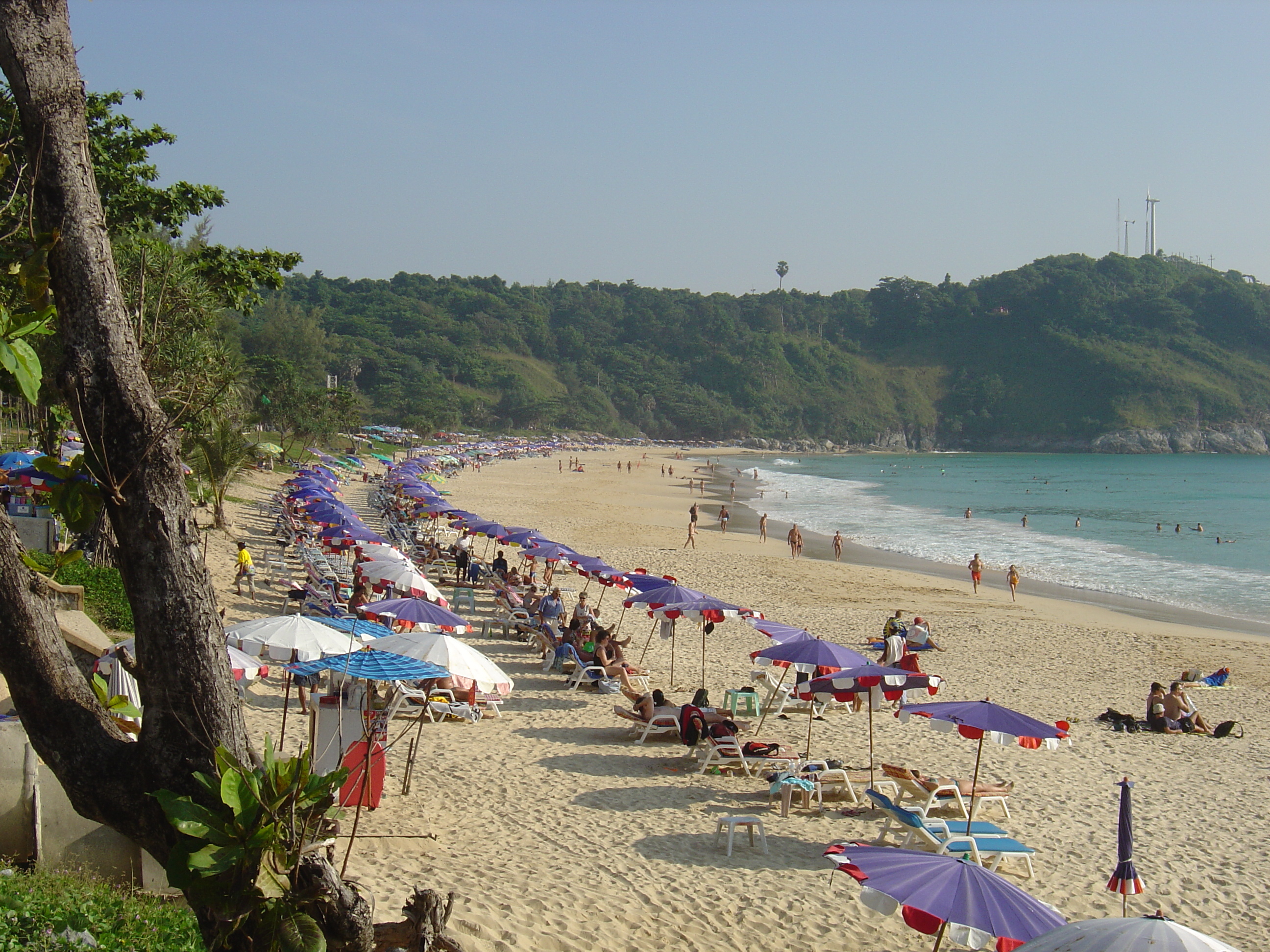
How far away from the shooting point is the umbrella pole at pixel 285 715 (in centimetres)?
547

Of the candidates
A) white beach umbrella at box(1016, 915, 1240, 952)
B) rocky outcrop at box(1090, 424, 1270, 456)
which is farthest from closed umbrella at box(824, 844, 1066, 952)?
rocky outcrop at box(1090, 424, 1270, 456)

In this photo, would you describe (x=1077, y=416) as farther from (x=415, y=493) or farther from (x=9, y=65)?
(x=9, y=65)

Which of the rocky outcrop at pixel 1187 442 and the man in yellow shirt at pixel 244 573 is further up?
the rocky outcrop at pixel 1187 442

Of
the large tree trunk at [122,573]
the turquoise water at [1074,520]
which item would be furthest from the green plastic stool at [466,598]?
the turquoise water at [1074,520]

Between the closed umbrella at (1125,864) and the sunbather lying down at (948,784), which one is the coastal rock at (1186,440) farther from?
the closed umbrella at (1125,864)

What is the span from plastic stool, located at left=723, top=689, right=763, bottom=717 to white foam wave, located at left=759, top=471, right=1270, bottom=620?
16.0 meters

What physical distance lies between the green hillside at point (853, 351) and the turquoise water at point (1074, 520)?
44.3 m

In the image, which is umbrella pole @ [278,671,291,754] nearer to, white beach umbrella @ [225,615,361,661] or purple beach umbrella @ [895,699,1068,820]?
white beach umbrella @ [225,615,361,661]

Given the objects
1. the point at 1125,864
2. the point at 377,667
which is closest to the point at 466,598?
the point at 377,667

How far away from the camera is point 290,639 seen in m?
7.44

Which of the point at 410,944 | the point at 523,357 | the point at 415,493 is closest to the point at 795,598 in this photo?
the point at 415,493

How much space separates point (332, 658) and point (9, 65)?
4.84 meters

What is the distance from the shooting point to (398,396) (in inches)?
3531

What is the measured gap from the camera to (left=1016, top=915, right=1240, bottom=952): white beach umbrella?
3.39 m
